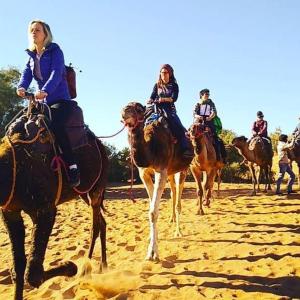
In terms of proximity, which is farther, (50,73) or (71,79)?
(71,79)

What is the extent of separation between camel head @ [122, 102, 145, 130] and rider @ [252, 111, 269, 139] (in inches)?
486

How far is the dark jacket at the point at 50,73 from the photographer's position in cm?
579

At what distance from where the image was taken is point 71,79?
646cm

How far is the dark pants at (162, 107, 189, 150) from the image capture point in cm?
888

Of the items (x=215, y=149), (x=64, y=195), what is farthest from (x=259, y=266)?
(x=215, y=149)

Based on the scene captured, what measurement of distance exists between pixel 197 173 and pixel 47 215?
28.1 feet

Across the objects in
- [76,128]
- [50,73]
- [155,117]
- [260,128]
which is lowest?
[76,128]

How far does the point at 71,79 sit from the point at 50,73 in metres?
0.52

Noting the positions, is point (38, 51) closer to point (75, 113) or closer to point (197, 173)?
point (75, 113)

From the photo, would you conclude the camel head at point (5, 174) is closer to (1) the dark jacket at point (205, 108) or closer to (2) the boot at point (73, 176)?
(2) the boot at point (73, 176)

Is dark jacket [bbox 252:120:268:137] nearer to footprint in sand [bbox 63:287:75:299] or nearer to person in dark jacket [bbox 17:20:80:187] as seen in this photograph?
person in dark jacket [bbox 17:20:80:187]

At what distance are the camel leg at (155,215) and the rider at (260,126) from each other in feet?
39.5

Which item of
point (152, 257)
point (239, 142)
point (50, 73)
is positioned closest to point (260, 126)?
point (239, 142)

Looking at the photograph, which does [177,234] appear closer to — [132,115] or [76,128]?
[132,115]
